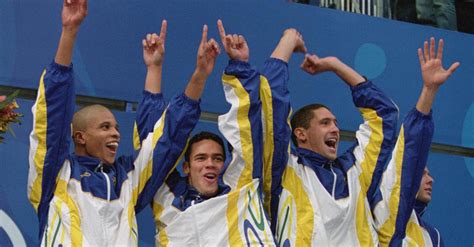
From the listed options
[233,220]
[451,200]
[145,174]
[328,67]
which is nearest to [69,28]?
[145,174]

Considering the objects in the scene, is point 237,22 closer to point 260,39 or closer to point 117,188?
point 260,39

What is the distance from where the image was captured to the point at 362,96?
6125 millimetres

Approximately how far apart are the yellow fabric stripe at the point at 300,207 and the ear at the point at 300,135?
0.92ft

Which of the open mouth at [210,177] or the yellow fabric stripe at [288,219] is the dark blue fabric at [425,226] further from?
the open mouth at [210,177]

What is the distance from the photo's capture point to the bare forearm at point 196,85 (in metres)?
5.70

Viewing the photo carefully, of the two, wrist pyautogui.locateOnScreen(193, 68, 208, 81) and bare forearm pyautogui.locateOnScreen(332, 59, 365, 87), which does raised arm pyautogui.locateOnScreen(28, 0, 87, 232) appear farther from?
bare forearm pyautogui.locateOnScreen(332, 59, 365, 87)

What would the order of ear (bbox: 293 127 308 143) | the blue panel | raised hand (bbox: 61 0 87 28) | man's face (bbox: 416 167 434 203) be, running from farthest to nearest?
the blue panel → man's face (bbox: 416 167 434 203) → ear (bbox: 293 127 308 143) → raised hand (bbox: 61 0 87 28)

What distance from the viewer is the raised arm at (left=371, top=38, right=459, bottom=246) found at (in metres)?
5.98

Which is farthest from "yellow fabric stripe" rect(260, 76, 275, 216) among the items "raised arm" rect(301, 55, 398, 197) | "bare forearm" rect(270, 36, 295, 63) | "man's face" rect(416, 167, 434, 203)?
"man's face" rect(416, 167, 434, 203)

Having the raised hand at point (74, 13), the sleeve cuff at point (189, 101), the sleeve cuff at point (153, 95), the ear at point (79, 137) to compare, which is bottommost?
the ear at point (79, 137)

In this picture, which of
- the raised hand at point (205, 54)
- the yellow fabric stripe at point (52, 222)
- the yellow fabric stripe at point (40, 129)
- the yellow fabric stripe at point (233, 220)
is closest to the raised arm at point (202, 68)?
the raised hand at point (205, 54)

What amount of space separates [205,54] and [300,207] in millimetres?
833

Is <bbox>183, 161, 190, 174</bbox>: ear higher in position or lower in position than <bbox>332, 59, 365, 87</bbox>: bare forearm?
lower

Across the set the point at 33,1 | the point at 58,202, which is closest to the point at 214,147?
the point at 58,202
